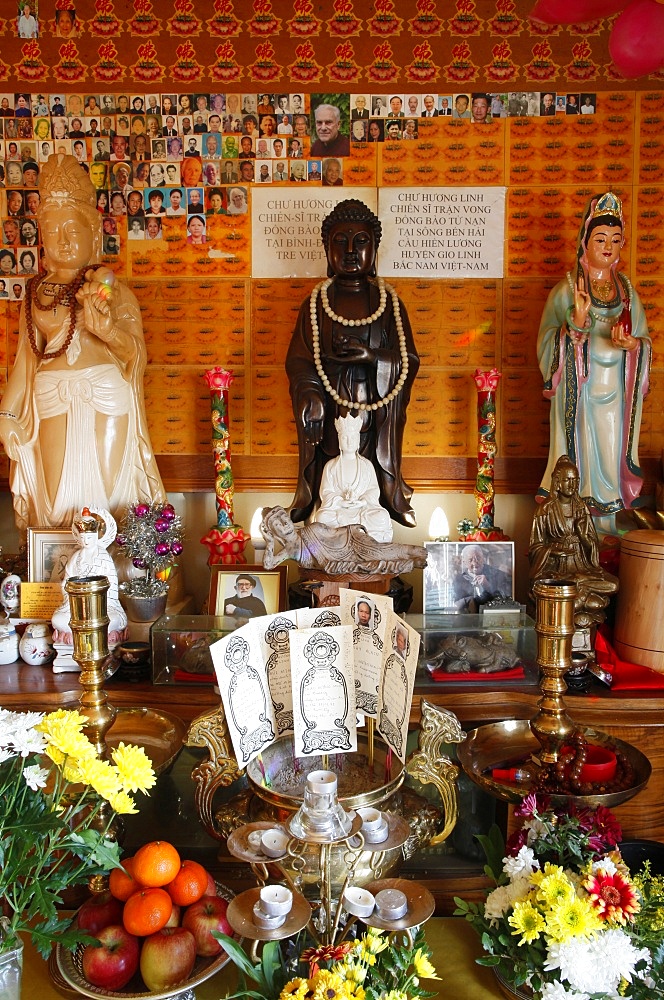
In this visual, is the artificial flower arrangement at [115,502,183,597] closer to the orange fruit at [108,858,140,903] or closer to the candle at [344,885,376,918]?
the orange fruit at [108,858,140,903]

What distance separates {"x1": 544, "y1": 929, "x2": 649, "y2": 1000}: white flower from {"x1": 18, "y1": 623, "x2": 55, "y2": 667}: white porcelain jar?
5.19 ft

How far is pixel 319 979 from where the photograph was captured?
36.9 inches

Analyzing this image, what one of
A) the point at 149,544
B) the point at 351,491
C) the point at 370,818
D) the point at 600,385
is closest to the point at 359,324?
the point at 351,491

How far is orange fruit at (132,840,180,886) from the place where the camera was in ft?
3.78

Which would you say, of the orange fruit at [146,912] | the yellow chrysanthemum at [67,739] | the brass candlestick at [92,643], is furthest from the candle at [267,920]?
the brass candlestick at [92,643]

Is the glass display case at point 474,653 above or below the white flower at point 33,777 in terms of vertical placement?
below

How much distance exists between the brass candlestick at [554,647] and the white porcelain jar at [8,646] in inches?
59.6

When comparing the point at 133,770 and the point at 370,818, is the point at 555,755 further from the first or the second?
the point at 133,770

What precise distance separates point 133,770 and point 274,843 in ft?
0.77

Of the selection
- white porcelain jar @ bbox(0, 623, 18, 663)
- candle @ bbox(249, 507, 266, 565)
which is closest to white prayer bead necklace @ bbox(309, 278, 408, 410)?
candle @ bbox(249, 507, 266, 565)

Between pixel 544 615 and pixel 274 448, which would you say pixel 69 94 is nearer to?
pixel 274 448

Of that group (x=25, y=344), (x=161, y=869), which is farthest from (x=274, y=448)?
(x=161, y=869)

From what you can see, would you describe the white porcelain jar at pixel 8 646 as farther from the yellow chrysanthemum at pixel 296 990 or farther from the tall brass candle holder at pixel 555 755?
the yellow chrysanthemum at pixel 296 990

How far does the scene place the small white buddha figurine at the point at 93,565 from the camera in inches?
82.0
